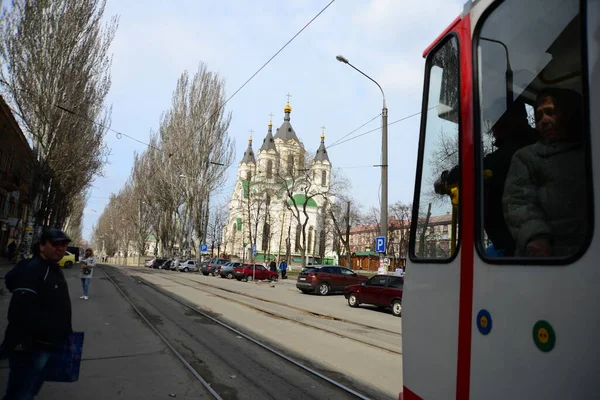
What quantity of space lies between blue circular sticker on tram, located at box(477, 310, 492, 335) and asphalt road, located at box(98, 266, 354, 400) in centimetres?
351

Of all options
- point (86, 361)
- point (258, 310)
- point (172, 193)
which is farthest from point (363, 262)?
point (86, 361)

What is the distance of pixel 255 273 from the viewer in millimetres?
33656

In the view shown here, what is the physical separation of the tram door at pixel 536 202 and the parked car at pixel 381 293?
1309cm

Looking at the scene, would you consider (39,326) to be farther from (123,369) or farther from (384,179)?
(384,179)

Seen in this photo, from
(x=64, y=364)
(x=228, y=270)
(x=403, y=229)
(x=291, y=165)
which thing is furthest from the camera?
(x=291, y=165)

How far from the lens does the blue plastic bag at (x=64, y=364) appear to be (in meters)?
3.30

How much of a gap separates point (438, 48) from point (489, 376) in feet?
6.06

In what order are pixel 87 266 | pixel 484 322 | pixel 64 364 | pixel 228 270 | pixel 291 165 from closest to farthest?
pixel 484 322 < pixel 64 364 < pixel 87 266 < pixel 228 270 < pixel 291 165

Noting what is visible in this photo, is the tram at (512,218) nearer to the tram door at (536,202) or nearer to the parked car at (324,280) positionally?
the tram door at (536,202)

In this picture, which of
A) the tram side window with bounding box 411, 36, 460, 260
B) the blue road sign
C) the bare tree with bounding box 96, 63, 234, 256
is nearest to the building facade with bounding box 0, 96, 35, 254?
the bare tree with bounding box 96, 63, 234, 256

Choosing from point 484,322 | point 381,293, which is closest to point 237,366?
point 484,322

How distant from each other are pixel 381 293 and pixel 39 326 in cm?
1341

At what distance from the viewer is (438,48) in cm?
271

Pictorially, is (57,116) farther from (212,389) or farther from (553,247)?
(553,247)
